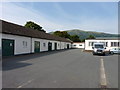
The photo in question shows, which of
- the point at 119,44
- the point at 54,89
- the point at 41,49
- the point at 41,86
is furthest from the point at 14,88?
the point at 119,44

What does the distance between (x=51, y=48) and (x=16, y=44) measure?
1821 centimetres

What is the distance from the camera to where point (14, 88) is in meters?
5.88

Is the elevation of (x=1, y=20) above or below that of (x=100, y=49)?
above

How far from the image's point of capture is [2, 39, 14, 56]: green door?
19016 millimetres

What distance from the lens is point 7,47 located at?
65.0ft

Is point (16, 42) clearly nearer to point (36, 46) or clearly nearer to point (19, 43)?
point (19, 43)

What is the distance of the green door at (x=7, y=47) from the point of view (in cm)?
1902

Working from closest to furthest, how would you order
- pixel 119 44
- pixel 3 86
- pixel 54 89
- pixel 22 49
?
pixel 54 89 < pixel 3 86 < pixel 22 49 < pixel 119 44

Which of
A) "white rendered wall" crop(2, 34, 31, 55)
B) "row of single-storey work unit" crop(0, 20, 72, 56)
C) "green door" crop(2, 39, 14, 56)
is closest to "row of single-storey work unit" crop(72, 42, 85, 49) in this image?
"row of single-storey work unit" crop(0, 20, 72, 56)

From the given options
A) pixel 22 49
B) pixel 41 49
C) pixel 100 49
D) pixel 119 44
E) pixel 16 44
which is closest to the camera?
pixel 16 44

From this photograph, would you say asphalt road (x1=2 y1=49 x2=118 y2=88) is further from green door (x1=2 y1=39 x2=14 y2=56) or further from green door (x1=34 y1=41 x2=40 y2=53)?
green door (x1=34 y1=41 x2=40 y2=53)

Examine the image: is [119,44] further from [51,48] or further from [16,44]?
[16,44]

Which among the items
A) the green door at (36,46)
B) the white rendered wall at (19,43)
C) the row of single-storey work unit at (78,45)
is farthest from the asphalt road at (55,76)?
the row of single-storey work unit at (78,45)

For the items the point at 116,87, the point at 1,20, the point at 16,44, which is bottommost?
the point at 116,87
